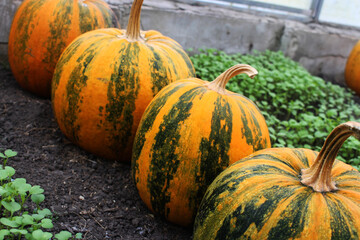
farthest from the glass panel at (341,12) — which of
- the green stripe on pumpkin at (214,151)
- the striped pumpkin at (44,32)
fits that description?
the green stripe on pumpkin at (214,151)

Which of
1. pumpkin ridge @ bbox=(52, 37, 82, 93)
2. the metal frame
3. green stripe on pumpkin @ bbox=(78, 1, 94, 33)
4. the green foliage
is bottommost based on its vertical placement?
the green foliage

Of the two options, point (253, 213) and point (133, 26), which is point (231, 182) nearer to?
point (253, 213)

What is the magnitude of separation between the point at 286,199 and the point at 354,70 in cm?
489

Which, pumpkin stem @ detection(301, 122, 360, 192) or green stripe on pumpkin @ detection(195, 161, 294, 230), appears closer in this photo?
pumpkin stem @ detection(301, 122, 360, 192)

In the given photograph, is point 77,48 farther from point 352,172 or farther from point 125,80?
point 352,172

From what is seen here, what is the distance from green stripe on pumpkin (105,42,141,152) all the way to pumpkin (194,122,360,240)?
914 millimetres

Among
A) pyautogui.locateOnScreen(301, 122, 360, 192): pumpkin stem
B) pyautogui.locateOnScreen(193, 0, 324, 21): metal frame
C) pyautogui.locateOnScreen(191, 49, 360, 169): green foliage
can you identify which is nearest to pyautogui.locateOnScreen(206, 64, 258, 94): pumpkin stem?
pyautogui.locateOnScreen(301, 122, 360, 192): pumpkin stem

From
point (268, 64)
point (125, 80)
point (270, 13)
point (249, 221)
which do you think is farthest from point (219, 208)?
point (270, 13)

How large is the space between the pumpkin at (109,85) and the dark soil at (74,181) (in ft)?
0.52

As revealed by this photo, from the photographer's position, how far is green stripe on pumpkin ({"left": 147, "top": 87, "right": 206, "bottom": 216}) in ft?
6.32

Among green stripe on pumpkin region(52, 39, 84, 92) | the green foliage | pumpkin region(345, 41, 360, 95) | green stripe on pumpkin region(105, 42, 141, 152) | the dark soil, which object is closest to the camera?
the dark soil

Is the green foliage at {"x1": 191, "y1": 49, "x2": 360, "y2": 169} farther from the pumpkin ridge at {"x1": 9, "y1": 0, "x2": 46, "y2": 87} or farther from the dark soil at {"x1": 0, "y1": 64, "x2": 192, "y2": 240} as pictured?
the pumpkin ridge at {"x1": 9, "y1": 0, "x2": 46, "y2": 87}

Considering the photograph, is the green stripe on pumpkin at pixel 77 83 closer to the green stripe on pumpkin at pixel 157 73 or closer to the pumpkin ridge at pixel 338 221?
the green stripe on pumpkin at pixel 157 73

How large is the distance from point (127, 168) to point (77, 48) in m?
0.91
